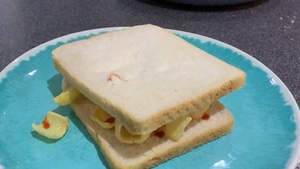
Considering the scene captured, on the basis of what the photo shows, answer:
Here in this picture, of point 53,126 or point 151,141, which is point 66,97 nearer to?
point 53,126

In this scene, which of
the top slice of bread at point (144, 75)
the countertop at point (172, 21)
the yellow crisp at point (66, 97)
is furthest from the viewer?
the countertop at point (172, 21)

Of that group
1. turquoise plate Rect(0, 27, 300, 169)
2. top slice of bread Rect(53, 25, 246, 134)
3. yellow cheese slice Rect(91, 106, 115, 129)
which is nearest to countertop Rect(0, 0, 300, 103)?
turquoise plate Rect(0, 27, 300, 169)

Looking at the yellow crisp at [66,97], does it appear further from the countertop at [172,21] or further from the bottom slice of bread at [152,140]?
the countertop at [172,21]

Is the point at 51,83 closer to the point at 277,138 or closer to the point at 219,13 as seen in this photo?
the point at 277,138

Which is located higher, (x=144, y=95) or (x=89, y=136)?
(x=144, y=95)

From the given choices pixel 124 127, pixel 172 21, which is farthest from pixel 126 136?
pixel 172 21

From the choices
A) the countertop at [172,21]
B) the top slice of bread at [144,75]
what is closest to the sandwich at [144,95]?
the top slice of bread at [144,75]

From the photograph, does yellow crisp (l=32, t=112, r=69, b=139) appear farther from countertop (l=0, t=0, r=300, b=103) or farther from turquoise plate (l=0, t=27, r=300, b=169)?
countertop (l=0, t=0, r=300, b=103)

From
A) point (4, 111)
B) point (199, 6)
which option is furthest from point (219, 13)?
point (4, 111)

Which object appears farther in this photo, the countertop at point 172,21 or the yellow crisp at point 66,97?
the countertop at point 172,21
